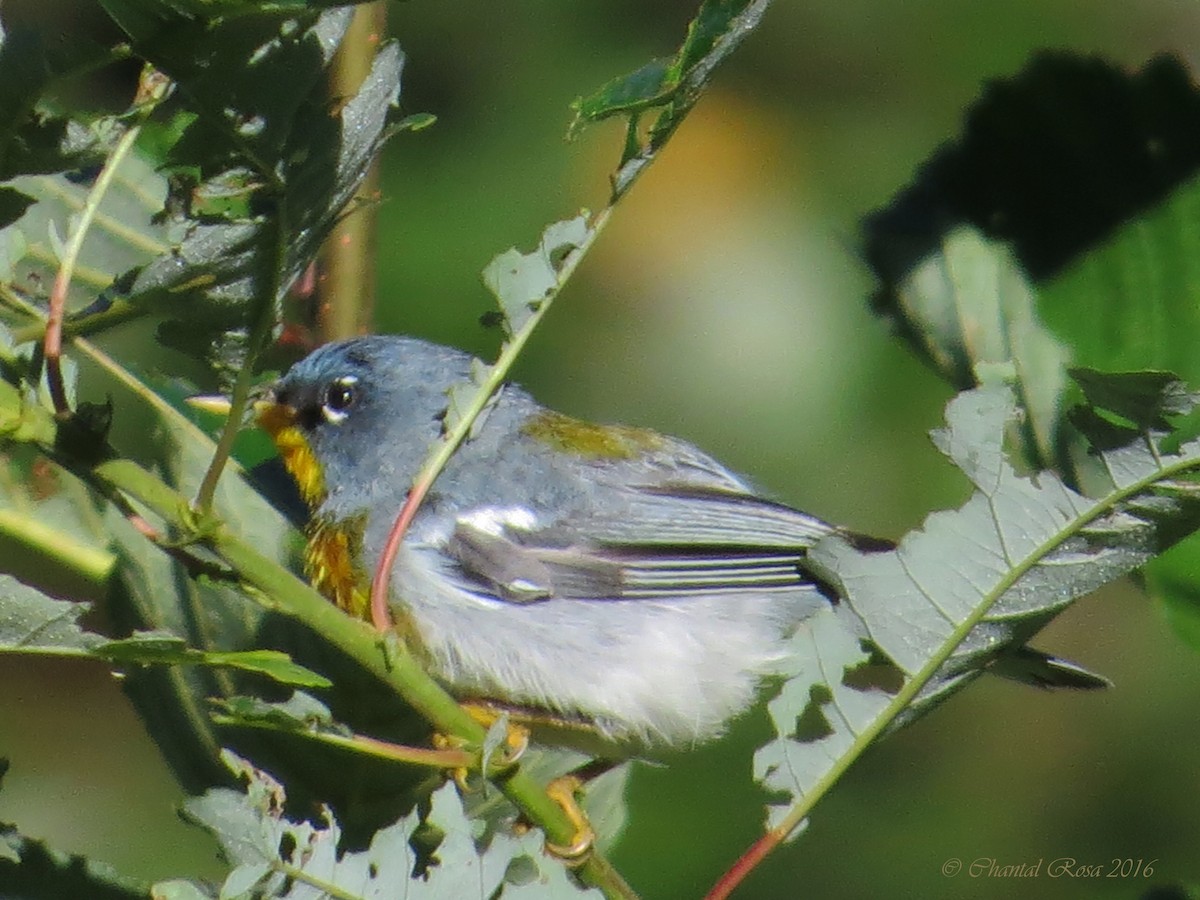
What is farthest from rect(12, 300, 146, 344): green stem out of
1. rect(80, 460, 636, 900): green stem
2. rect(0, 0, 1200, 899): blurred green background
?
rect(0, 0, 1200, 899): blurred green background

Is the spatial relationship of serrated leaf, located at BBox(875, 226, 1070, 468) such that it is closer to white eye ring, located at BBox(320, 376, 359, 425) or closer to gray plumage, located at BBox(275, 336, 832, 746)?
gray plumage, located at BBox(275, 336, 832, 746)

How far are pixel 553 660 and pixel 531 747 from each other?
0.14m

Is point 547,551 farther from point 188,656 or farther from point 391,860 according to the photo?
point 188,656

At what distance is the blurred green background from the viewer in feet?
12.3

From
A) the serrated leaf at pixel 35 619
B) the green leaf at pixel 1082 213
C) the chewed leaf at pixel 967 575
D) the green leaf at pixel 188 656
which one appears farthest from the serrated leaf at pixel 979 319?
the serrated leaf at pixel 35 619

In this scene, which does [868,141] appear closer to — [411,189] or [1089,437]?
[411,189]

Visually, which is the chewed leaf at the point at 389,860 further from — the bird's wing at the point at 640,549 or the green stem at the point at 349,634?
the bird's wing at the point at 640,549

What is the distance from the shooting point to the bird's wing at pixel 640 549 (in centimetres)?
254

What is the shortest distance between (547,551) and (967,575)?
3.93 feet

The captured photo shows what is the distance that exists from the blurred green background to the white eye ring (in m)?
1.10

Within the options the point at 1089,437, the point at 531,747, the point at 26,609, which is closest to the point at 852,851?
the point at 531,747

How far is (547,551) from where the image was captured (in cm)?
261

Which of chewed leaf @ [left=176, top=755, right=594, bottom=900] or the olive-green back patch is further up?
the olive-green back patch

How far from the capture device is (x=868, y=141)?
14.5 feet
